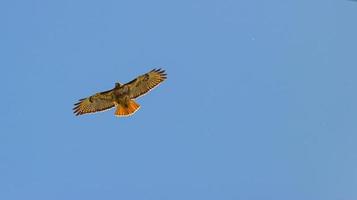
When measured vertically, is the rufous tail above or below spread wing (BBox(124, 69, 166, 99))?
below

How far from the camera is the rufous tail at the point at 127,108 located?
61.9ft

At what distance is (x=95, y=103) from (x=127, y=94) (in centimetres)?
129

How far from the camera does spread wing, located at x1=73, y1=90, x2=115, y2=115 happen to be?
1970cm

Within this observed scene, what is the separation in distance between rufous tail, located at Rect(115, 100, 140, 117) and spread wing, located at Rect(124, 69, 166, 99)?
0.32 m

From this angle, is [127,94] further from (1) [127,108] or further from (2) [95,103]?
(2) [95,103]

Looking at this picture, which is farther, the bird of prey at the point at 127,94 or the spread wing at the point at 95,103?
the spread wing at the point at 95,103

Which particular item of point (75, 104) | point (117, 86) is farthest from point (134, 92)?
point (75, 104)

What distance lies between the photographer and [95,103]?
2012 cm

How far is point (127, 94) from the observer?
63.3 ft

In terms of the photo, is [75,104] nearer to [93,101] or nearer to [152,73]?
[93,101]

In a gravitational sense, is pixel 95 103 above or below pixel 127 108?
above

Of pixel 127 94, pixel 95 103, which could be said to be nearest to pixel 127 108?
pixel 127 94

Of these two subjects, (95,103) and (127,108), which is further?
(95,103)

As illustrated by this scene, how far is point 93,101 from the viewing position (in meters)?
20.1
